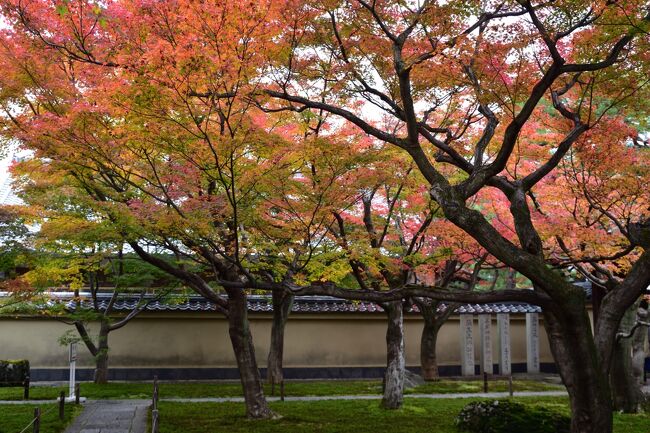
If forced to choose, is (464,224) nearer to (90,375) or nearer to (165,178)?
(165,178)

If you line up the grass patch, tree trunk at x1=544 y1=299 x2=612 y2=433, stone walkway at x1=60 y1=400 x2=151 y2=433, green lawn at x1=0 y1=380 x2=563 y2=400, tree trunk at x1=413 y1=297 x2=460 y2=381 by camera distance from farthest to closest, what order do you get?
tree trunk at x1=413 y1=297 x2=460 y2=381
the grass patch
green lawn at x1=0 y1=380 x2=563 y2=400
stone walkway at x1=60 y1=400 x2=151 y2=433
tree trunk at x1=544 y1=299 x2=612 y2=433

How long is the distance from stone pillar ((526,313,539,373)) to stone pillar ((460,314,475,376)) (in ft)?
11.0

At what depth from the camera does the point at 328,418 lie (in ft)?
47.3

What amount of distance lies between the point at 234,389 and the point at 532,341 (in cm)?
1347

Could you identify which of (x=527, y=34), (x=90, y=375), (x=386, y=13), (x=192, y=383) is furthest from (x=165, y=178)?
(x=90, y=375)

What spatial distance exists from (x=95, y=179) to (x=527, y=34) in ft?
29.0

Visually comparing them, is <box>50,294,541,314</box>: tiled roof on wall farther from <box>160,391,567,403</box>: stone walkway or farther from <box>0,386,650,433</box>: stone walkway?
<box>0,386,650,433</box>: stone walkway

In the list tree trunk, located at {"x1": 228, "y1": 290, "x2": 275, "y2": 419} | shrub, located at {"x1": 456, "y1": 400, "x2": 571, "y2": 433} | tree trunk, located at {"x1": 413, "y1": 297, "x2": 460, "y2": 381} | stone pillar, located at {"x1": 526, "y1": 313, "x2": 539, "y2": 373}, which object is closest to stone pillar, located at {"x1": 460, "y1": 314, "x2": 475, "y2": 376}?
tree trunk, located at {"x1": 413, "y1": 297, "x2": 460, "y2": 381}

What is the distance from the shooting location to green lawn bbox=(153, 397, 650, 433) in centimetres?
1281

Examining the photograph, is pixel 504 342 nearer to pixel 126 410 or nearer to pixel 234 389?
pixel 234 389

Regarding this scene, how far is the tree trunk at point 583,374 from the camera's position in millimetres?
8633

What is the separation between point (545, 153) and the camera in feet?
43.9

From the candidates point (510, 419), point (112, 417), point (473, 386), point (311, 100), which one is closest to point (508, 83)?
point (311, 100)

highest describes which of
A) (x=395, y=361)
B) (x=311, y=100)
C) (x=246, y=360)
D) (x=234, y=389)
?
(x=311, y=100)
